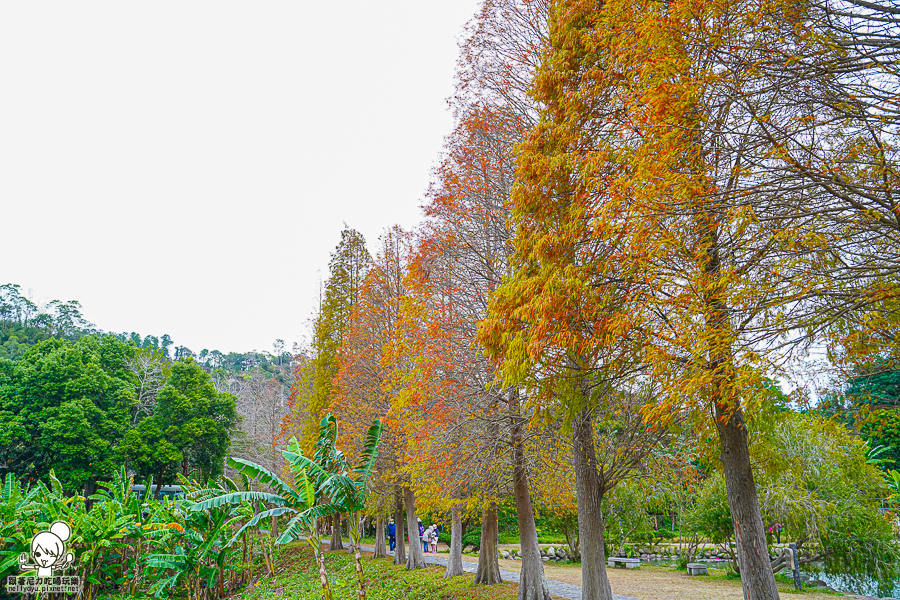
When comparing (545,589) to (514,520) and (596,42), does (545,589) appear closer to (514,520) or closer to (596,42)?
(596,42)

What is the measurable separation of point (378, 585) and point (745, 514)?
1234 cm

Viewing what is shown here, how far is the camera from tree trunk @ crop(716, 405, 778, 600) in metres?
6.18

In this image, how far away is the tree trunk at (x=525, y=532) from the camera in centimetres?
1041

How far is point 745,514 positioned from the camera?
6324 mm

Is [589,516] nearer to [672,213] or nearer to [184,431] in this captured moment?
[672,213]

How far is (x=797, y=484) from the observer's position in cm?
1570

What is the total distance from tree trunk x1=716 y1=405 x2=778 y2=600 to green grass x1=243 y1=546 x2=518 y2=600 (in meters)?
6.68

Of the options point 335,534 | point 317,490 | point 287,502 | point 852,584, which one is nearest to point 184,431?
point 335,534

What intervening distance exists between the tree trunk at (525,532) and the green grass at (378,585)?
A: 1.32 metres

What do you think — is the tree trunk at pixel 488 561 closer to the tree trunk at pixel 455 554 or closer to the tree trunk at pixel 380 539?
A: the tree trunk at pixel 455 554

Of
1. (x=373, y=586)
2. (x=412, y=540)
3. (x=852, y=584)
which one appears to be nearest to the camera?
(x=852, y=584)

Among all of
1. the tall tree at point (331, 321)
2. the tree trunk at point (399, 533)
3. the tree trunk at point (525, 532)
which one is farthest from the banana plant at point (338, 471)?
the tall tree at point (331, 321)

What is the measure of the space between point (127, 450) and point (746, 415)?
33.9 meters

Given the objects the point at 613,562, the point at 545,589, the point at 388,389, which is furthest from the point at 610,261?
the point at 613,562
